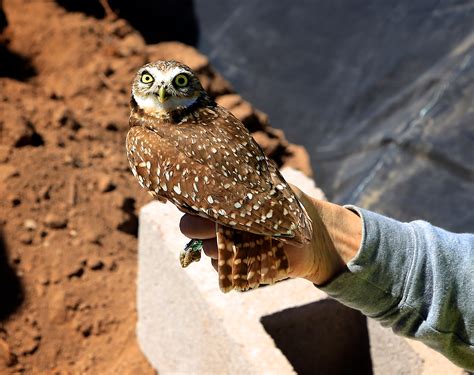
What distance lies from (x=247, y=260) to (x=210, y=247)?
168 millimetres

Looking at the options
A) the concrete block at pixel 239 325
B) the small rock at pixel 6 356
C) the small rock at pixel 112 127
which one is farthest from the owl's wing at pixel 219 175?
the small rock at pixel 112 127

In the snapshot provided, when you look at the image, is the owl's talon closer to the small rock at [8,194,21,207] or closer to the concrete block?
the concrete block

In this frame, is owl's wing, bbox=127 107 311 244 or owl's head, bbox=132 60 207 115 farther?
owl's head, bbox=132 60 207 115

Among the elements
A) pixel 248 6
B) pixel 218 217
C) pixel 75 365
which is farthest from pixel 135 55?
pixel 218 217

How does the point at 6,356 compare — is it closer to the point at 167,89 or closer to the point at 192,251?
the point at 192,251

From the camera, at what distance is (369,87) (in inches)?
240

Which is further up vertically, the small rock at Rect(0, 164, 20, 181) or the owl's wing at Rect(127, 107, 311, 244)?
the owl's wing at Rect(127, 107, 311, 244)

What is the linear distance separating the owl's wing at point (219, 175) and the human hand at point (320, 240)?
0.29ft

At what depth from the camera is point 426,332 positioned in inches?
109

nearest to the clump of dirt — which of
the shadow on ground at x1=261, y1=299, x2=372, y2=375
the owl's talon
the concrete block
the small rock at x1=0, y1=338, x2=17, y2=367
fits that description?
the small rock at x1=0, y1=338, x2=17, y2=367

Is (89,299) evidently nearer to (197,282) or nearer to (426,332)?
(197,282)

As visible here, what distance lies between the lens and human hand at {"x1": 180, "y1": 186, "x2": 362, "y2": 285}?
8.39 ft

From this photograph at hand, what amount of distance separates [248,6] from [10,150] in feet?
10.0

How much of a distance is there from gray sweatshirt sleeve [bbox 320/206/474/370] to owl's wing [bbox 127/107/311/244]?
15.2 inches
